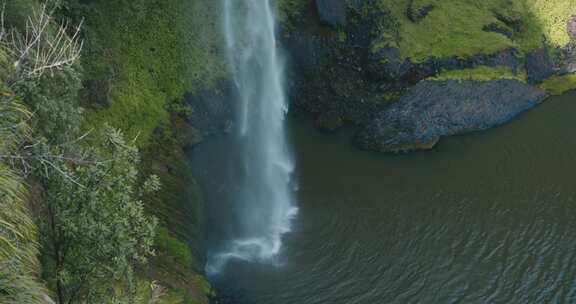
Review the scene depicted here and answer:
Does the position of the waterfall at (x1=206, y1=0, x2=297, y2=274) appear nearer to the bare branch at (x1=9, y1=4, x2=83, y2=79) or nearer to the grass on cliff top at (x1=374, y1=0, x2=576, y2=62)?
the grass on cliff top at (x1=374, y1=0, x2=576, y2=62)

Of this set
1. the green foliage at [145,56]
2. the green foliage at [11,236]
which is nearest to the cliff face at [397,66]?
the green foliage at [145,56]

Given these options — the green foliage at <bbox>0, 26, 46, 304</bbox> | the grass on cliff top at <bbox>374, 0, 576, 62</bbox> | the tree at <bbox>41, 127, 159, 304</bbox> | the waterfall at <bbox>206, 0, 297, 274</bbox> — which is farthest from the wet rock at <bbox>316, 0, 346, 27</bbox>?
the green foliage at <bbox>0, 26, 46, 304</bbox>

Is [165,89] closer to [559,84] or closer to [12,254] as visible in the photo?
[12,254]

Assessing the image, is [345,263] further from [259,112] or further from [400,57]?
[400,57]

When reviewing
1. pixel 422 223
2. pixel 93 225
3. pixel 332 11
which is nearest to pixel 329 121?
pixel 332 11

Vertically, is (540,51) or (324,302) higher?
(540,51)

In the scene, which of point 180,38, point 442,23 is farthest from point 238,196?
point 442,23

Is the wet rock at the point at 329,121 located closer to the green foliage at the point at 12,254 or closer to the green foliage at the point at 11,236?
the green foliage at the point at 11,236
